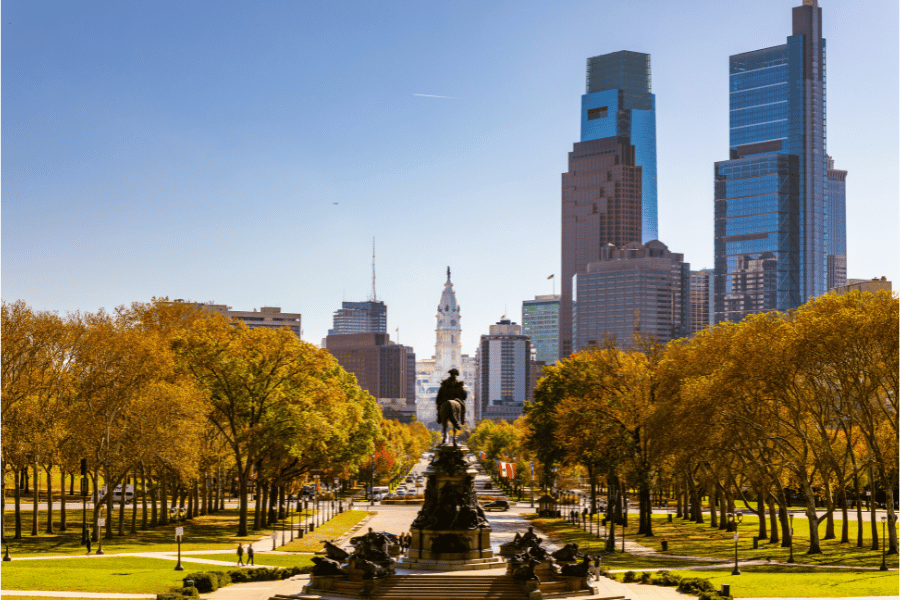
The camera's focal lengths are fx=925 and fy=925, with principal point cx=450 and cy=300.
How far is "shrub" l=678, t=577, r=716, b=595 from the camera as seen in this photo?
43.7m

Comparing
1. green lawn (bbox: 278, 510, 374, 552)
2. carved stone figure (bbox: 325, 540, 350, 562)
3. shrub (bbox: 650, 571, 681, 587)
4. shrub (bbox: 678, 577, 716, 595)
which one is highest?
carved stone figure (bbox: 325, 540, 350, 562)

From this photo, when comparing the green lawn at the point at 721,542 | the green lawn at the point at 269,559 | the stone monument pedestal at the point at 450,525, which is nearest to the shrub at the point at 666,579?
the green lawn at the point at 721,542

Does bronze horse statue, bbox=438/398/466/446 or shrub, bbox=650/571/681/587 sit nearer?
bronze horse statue, bbox=438/398/466/446

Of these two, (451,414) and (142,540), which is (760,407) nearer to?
(451,414)

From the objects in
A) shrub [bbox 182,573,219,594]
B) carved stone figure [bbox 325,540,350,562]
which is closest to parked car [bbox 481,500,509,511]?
shrub [bbox 182,573,219,594]

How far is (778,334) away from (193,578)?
Result: 116 feet

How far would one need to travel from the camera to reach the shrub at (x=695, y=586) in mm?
43656

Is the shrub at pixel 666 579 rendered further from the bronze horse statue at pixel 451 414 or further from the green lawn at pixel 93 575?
the green lawn at pixel 93 575

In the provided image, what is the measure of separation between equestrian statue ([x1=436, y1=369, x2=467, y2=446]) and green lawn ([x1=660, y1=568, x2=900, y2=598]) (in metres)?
15.1

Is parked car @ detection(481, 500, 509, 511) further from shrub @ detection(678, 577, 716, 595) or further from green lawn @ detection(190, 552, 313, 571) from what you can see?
shrub @ detection(678, 577, 716, 595)

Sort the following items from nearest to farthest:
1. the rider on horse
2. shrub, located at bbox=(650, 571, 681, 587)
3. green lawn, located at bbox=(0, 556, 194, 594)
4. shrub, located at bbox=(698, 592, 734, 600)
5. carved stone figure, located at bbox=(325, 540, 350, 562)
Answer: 1. shrub, located at bbox=(698, 592, 734, 600)
2. green lawn, located at bbox=(0, 556, 194, 594)
3. carved stone figure, located at bbox=(325, 540, 350, 562)
4. the rider on horse
5. shrub, located at bbox=(650, 571, 681, 587)

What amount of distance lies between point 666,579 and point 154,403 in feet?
113

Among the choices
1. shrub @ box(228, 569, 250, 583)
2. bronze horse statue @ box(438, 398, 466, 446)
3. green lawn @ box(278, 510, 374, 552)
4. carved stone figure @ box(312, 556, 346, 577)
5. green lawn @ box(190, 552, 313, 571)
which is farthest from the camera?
green lawn @ box(278, 510, 374, 552)

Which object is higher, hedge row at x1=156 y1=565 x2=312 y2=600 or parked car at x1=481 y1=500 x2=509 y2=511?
hedge row at x1=156 y1=565 x2=312 y2=600
